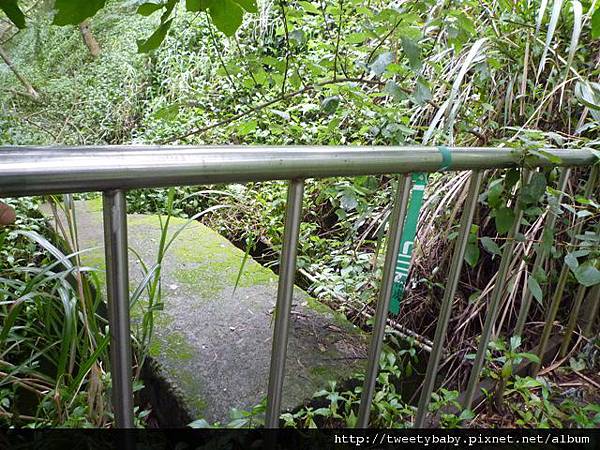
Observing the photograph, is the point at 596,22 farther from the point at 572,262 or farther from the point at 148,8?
the point at 148,8

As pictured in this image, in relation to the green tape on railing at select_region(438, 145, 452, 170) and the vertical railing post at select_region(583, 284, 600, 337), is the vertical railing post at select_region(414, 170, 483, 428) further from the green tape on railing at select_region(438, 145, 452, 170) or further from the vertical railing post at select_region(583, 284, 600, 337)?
the vertical railing post at select_region(583, 284, 600, 337)

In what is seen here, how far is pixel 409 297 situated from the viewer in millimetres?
1727

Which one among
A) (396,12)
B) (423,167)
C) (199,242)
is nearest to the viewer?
(423,167)

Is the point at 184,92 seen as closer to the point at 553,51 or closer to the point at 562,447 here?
the point at 553,51

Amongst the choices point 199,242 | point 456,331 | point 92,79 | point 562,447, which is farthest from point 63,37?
point 562,447

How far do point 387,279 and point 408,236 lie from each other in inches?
3.6

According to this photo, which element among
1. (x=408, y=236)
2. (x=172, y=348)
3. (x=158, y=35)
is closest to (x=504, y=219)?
(x=408, y=236)

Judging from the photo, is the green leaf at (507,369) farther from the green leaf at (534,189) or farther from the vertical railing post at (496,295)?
the green leaf at (534,189)

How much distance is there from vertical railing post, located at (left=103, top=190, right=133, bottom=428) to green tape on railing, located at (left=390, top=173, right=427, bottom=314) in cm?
51

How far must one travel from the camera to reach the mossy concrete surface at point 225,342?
4.18ft

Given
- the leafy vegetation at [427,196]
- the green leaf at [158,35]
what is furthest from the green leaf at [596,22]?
the green leaf at [158,35]

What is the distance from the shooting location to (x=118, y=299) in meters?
0.51

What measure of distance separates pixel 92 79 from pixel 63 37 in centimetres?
78

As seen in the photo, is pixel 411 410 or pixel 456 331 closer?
pixel 411 410
